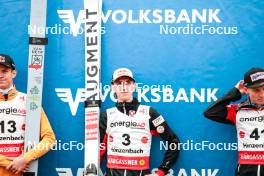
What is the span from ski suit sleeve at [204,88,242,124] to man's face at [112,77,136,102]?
663mm

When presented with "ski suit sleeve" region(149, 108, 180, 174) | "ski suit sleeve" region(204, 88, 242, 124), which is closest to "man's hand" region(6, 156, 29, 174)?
"ski suit sleeve" region(149, 108, 180, 174)

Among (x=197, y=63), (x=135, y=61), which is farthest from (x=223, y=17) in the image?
(x=135, y=61)

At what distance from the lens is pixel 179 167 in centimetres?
388

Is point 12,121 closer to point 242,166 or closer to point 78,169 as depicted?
point 78,169

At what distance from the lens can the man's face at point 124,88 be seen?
358cm

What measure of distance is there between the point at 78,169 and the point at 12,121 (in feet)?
2.59

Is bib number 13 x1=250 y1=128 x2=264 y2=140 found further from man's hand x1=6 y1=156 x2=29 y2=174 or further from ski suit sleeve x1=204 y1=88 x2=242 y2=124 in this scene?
man's hand x1=6 y1=156 x2=29 y2=174

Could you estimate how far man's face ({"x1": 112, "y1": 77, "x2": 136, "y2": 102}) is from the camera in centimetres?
358

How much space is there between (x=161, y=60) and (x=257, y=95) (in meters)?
0.98

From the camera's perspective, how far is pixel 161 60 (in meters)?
3.93

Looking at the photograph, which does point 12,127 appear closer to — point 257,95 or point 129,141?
point 129,141

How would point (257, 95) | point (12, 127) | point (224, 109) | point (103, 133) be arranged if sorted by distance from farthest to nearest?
1. point (103, 133)
2. point (12, 127)
3. point (224, 109)
4. point (257, 95)

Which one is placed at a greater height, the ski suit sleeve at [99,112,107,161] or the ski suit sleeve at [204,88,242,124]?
the ski suit sleeve at [204,88,242,124]

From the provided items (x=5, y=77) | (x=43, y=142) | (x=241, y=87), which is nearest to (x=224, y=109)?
(x=241, y=87)
